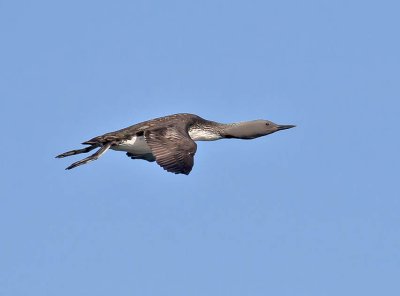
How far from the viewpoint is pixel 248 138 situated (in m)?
32.1

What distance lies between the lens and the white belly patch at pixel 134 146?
29.7 meters

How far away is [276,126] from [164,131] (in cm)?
421

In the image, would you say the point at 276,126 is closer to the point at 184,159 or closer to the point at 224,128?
the point at 224,128

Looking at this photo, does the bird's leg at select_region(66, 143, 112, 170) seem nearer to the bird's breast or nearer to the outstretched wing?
the outstretched wing

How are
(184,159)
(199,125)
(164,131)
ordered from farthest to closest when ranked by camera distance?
1. (199,125)
2. (164,131)
3. (184,159)

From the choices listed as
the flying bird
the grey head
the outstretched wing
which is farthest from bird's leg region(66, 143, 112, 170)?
the grey head

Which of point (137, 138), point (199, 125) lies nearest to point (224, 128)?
point (199, 125)

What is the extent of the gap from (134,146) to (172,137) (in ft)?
5.75

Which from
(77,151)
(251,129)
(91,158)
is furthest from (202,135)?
(91,158)

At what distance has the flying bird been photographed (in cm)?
2739

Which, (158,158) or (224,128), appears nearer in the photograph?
(158,158)

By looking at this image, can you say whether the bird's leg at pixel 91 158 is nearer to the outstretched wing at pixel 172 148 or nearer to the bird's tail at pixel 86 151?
the bird's tail at pixel 86 151

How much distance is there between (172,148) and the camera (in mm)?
27797

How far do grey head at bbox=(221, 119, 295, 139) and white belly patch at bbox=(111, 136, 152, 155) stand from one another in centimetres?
241
